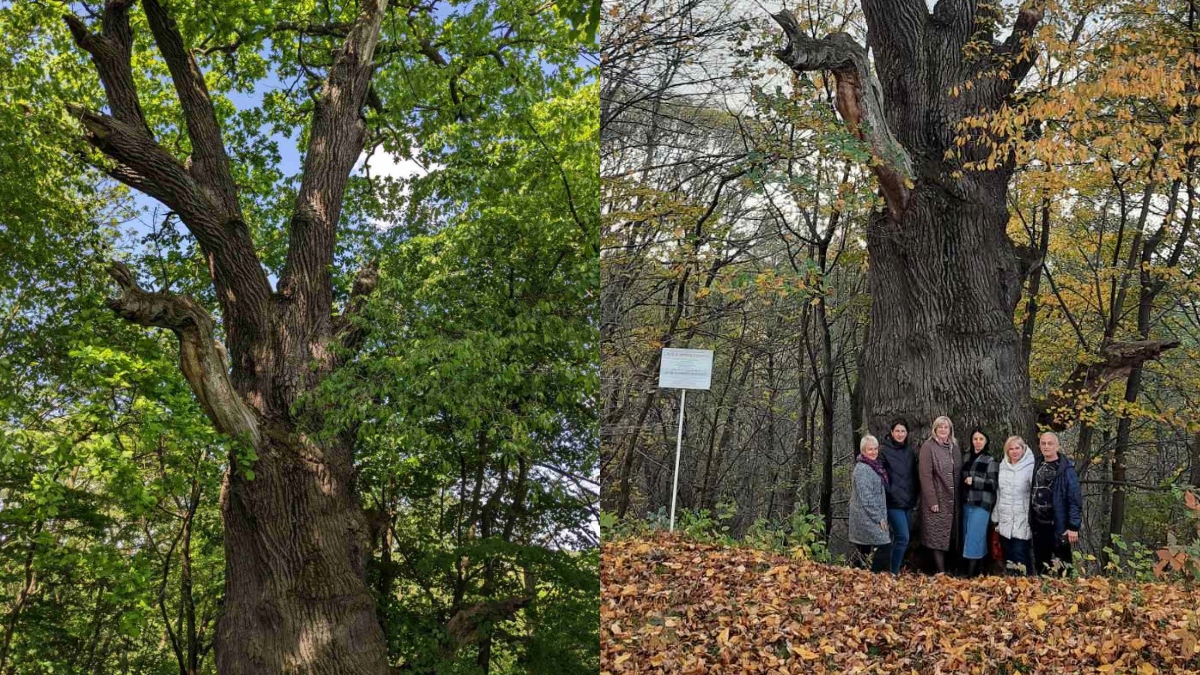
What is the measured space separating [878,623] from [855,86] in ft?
16.9

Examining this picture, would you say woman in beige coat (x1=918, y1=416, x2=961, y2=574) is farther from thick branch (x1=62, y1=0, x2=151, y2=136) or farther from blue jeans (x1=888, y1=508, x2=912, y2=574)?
thick branch (x1=62, y1=0, x2=151, y2=136)

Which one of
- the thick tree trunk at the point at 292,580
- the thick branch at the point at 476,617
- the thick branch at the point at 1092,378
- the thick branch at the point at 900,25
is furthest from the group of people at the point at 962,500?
the thick tree trunk at the point at 292,580

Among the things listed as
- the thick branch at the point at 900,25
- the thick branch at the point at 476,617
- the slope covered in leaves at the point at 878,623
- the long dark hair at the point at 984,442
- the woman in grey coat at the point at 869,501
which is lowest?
the thick branch at the point at 476,617

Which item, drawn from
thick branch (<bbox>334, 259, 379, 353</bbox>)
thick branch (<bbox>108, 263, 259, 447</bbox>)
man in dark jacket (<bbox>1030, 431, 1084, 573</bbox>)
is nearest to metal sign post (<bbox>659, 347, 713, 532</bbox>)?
man in dark jacket (<bbox>1030, 431, 1084, 573</bbox>)

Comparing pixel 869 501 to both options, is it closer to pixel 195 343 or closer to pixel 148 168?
pixel 195 343

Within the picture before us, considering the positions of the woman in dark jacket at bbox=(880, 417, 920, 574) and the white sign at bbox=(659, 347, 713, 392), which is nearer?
the woman in dark jacket at bbox=(880, 417, 920, 574)

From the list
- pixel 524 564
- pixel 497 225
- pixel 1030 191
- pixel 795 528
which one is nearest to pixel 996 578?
pixel 795 528

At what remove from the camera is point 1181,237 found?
13586 mm

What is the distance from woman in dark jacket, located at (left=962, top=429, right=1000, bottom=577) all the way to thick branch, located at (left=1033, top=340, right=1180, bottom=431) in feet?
9.59

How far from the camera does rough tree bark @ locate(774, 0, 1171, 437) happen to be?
28.8 feet

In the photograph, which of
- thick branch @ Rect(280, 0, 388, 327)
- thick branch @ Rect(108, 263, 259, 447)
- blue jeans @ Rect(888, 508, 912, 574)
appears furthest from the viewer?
thick branch @ Rect(280, 0, 388, 327)

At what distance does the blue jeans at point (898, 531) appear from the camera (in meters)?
8.18

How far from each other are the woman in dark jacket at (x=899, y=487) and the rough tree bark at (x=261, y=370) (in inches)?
209

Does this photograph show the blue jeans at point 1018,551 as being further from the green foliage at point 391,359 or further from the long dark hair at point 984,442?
the green foliage at point 391,359
